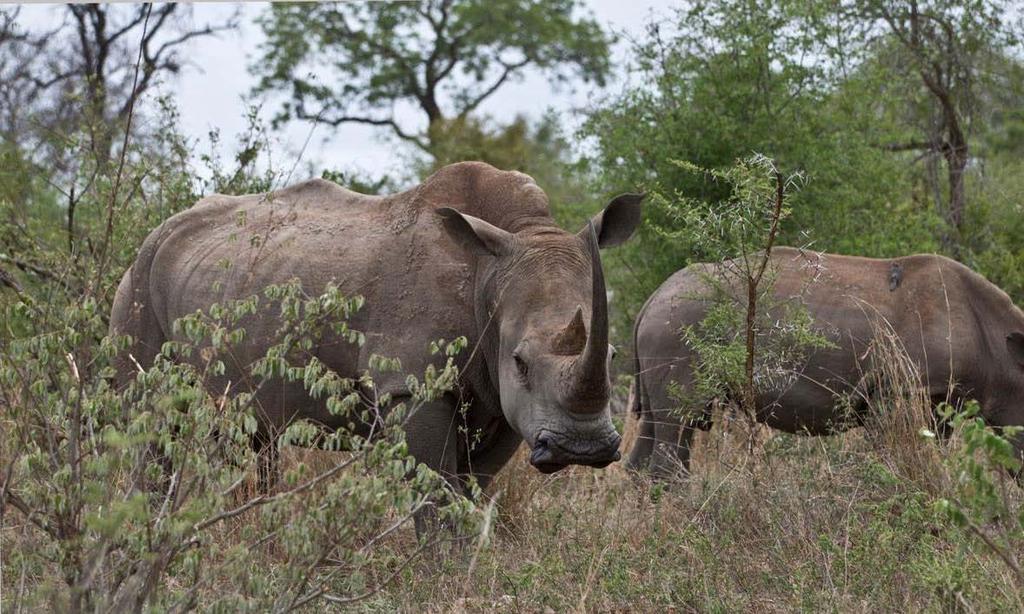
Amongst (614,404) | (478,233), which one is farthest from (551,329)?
(614,404)

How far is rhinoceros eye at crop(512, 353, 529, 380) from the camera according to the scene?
6062 mm

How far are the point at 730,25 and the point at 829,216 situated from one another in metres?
1.65

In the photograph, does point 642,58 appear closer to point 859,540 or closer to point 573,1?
point 859,540

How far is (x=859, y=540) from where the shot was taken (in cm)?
588

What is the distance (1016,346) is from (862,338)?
3.15ft

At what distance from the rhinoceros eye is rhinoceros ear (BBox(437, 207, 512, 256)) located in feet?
2.14

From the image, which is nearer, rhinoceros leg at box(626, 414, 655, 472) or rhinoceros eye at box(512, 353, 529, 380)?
rhinoceros eye at box(512, 353, 529, 380)

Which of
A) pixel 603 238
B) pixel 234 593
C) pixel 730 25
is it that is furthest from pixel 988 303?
pixel 234 593

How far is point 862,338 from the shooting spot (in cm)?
924

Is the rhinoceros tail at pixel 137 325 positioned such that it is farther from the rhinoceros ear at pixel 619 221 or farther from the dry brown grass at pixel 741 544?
the rhinoceros ear at pixel 619 221

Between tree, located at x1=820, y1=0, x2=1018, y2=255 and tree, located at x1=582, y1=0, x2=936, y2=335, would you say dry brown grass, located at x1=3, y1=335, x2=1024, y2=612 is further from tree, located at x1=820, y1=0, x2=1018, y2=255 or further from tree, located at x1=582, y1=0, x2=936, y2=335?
tree, located at x1=820, y1=0, x2=1018, y2=255

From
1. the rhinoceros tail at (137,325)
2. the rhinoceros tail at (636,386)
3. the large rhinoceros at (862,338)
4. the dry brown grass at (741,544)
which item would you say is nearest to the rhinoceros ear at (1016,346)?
the large rhinoceros at (862,338)

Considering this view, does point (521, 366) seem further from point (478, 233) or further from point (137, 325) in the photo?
point (137, 325)

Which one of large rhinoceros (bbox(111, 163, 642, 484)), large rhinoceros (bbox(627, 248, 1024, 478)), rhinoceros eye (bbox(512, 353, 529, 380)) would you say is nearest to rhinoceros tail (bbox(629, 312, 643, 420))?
large rhinoceros (bbox(627, 248, 1024, 478))
